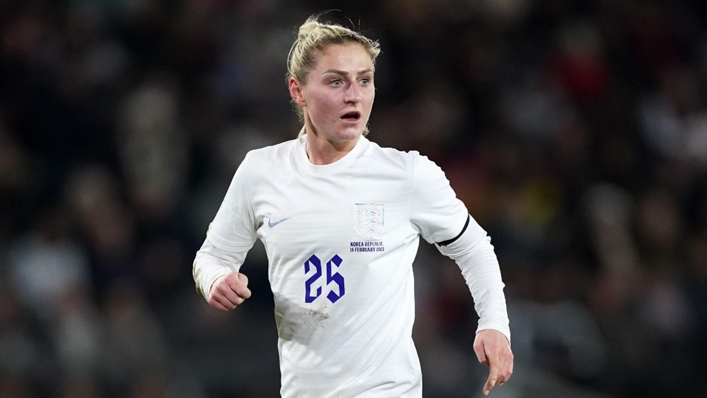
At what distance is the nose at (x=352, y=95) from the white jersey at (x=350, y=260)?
22 centimetres

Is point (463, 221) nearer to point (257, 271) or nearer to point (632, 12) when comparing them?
point (257, 271)

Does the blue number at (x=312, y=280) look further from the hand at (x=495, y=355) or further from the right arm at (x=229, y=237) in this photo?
the hand at (x=495, y=355)

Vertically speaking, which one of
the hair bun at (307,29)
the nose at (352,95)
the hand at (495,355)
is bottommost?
the hand at (495,355)

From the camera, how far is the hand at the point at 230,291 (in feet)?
11.8

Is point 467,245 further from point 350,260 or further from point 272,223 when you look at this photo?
point 272,223

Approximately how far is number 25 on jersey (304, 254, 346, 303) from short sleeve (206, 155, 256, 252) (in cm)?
39

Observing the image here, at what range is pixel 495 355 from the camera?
3689 millimetres

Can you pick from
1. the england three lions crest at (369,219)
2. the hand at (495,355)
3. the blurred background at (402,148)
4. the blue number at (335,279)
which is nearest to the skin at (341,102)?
the hand at (495,355)

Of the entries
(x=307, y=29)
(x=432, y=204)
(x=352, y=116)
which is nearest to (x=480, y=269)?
(x=432, y=204)

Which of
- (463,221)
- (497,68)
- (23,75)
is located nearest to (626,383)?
(497,68)

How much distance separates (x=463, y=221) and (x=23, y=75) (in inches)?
231

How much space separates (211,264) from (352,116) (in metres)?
0.80

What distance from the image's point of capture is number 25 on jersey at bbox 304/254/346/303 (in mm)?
3764

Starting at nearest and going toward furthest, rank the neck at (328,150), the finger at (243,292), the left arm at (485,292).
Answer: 1. the finger at (243,292)
2. the left arm at (485,292)
3. the neck at (328,150)
